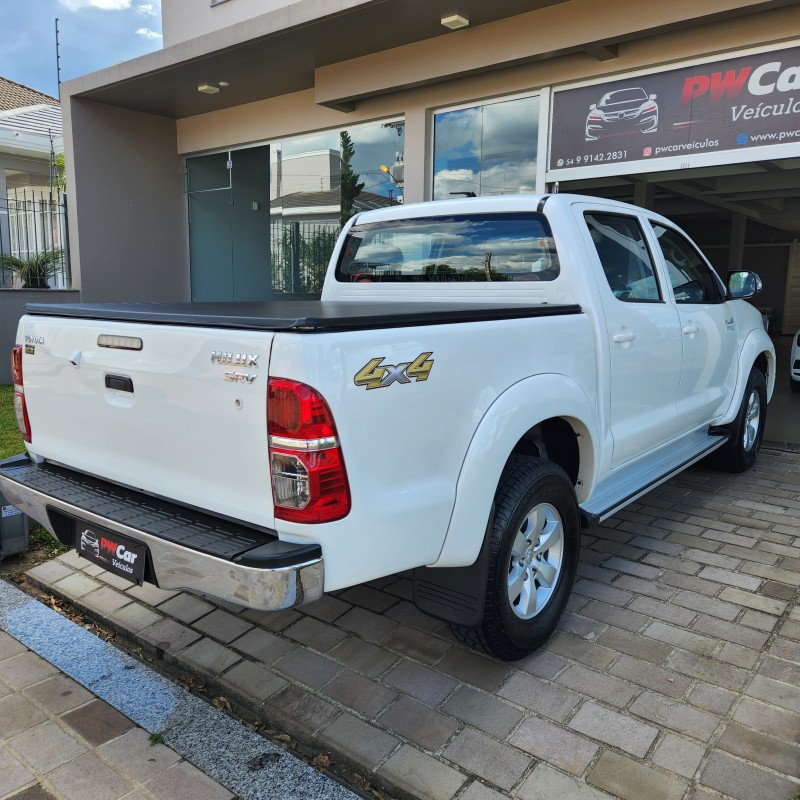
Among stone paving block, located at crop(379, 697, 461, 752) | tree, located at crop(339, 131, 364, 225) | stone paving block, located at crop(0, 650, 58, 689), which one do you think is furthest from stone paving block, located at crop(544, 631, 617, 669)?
tree, located at crop(339, 131, 364, 225)

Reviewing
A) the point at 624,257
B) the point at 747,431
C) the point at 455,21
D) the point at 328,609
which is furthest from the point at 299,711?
the point at 455,21

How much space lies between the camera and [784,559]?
13.2ft

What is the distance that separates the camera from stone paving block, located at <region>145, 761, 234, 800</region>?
7.38 ft

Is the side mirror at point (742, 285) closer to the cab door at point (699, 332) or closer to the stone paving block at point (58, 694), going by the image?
the cab door at point (699, 332)

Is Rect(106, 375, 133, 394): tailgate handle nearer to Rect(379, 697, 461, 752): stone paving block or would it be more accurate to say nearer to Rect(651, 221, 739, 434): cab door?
Rect(379, 697, 461, 752): stone paving block

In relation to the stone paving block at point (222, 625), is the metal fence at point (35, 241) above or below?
above

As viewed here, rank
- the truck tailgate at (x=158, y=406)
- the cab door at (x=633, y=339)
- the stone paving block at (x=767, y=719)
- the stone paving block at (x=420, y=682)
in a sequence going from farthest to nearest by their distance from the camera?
the cab door at (x=633, y=339), the stone paving block at (x=420, y=682), the stone paving block at (x=767, y=719), the truck tailgate at (x=158, y=406)

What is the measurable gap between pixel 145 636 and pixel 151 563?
104 centimetres

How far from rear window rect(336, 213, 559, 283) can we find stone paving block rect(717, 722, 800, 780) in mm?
2066

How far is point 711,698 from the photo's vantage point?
2.71m

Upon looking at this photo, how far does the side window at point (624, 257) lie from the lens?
11.8 feet

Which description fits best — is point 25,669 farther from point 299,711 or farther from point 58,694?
point 299,711

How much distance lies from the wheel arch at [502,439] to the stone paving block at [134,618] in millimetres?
1639

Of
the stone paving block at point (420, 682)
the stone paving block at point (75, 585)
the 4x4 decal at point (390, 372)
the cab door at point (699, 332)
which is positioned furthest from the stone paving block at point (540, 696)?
the stone paving block at point (75, 585)
